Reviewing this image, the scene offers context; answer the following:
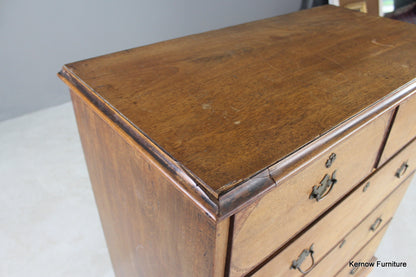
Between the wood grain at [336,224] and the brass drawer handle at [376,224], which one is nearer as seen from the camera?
the wood grain at [336,224]

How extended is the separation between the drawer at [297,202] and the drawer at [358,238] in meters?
0.29

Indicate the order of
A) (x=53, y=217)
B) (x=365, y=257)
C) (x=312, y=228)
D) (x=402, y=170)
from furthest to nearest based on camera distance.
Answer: (x=53, y=217) < (x=365, y=257) < (x=402, y=170) < (x=312, y=228)

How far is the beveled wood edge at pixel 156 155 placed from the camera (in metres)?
0.43

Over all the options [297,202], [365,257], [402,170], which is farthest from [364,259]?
[297,202]

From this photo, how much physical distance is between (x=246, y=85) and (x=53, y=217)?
1232mm

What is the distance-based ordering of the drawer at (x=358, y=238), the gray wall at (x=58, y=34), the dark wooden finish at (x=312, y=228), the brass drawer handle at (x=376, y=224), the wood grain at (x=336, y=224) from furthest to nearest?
the gray wall at (x=58, y=34) → the brass drawer handle at (x=376, y=224) → the drawer at (x=358, y=238) → the wood grain at (x=336, y=224) → the dark wooden finish at (x=312, y=228)

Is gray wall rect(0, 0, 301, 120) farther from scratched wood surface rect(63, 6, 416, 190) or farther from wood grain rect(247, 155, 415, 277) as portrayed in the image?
wood grain rect(247, 155, 415, 277)

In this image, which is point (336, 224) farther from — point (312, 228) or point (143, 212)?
point (143, 212)

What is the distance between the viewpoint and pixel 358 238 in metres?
1.06

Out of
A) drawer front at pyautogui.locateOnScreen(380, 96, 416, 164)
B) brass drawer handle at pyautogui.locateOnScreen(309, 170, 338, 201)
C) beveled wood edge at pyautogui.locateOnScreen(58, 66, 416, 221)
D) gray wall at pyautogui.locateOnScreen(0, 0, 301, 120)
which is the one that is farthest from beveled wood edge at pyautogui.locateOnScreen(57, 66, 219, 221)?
gray wall at pyautogui.locateOnScreen(0, 0, 301, 120)

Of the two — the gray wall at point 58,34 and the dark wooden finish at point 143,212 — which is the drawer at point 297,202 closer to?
the dark wooden finish at point 143,212

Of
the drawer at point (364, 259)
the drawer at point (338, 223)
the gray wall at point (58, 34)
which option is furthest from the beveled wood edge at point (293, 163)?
the gray wall at point (58, 34)

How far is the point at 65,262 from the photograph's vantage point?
133 centimetres

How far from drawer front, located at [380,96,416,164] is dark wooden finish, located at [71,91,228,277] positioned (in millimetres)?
522
